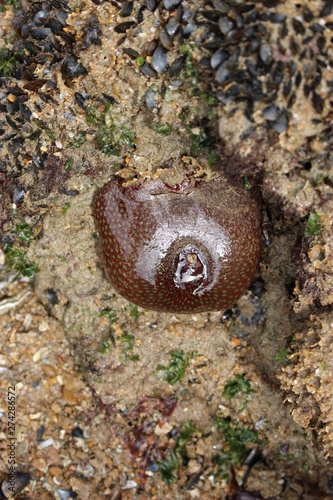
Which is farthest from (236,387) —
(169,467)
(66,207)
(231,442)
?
(66,207)

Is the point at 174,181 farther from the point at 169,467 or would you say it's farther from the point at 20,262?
the point at 169,467

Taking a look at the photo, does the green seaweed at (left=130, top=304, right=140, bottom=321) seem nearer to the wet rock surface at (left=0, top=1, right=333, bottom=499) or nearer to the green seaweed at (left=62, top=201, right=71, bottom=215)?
the wet rock surface at (left=0, top=1, right=333, bottom=499)

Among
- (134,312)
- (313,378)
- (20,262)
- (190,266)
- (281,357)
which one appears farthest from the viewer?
(20,262)

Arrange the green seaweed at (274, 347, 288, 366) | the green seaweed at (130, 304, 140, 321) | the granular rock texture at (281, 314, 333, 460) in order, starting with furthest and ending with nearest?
the green seaweed at (130, 304, 140, 321)
the green seaweed at (274, 347, 288, 366)
the granular rock texture at (281, 314, 333, 460)

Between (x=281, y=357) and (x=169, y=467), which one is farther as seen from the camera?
(x=169, y=467)

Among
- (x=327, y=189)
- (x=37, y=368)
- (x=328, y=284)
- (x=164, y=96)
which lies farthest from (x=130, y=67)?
(x=37, y=368)

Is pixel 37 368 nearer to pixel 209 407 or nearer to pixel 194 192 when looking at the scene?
pixel 209 407

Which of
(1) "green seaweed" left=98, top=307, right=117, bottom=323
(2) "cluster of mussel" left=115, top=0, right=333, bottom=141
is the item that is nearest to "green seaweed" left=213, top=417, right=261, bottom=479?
(1) "green seaweed" left=98, top=307, right=117, bottom=323

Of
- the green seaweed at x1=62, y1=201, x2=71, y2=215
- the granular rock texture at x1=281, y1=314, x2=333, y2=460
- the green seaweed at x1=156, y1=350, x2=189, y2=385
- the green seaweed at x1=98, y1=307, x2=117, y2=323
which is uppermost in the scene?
the green seaweed at x1=62, y1=201, x2=71, y2=215
